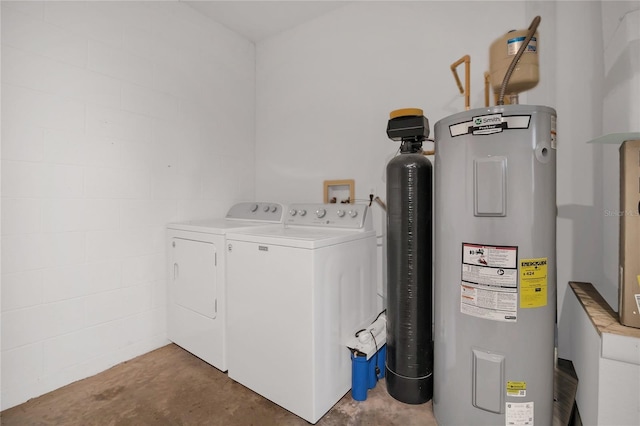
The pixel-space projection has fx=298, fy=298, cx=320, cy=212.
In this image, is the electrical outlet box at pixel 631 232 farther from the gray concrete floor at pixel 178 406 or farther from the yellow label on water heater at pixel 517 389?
the gray concrete floor at pixel 178 406

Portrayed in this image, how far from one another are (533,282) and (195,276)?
1.87 m

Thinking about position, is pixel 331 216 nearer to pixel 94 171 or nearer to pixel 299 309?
pixel 299 309

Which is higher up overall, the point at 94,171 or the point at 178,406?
the point at 94,171

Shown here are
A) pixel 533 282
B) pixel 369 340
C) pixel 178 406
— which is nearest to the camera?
pixel 533 282

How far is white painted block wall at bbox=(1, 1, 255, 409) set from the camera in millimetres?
1598

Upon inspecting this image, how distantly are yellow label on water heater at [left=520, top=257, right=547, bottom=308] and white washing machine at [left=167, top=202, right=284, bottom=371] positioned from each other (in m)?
1.50

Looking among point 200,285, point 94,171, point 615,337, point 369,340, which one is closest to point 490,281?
point 615,337

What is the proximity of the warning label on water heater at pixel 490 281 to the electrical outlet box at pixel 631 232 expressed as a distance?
0.34 meters

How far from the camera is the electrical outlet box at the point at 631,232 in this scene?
1.05 metres

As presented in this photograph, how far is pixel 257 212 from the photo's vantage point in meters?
2.40

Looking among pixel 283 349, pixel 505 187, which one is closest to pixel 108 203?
pixel 283 349

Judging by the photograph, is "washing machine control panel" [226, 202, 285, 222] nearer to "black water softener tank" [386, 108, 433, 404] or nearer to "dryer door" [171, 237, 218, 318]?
"dryer door" [171, 237, 218, 318]

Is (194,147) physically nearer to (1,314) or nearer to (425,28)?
(1,314)

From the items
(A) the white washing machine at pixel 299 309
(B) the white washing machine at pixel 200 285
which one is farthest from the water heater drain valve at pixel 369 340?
(B) the white washing machine at pixel 200 285
